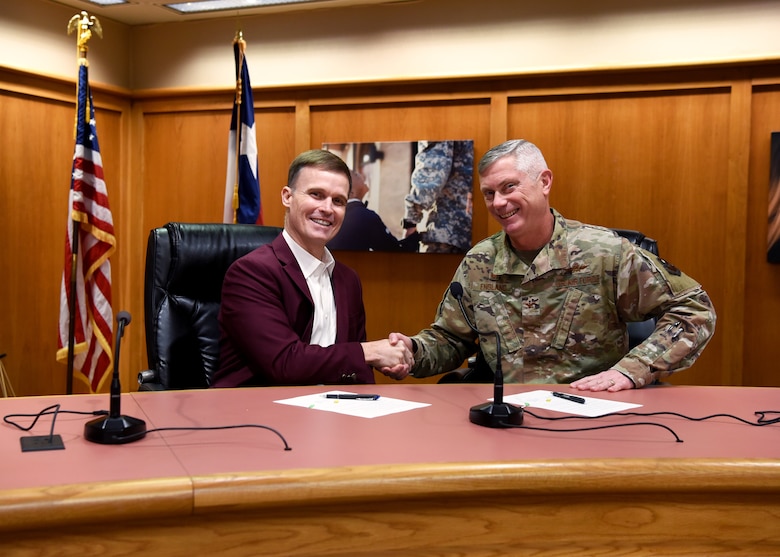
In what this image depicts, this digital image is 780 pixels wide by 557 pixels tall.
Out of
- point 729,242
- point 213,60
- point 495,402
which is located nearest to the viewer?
point 495,402

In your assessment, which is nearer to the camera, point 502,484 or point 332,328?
point 502,484

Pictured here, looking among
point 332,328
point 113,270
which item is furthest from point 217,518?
point 113,270

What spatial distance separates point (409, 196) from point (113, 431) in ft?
10.4

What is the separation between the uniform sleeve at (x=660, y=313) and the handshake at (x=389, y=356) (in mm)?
587

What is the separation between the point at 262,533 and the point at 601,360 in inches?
56.0

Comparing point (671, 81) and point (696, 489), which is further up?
point (671, 81)

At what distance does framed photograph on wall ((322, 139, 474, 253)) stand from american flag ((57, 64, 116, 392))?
4.18 ft

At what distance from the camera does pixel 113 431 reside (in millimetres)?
1306

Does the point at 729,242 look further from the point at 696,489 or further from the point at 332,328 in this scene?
the point at 696,489

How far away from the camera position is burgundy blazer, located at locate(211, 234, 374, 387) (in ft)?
6.84

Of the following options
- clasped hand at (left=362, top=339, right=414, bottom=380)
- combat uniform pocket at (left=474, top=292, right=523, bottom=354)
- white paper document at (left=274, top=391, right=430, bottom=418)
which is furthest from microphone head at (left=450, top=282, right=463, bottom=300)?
combat uniform pocket at (left=474, top=292, right=523, bottom=354)

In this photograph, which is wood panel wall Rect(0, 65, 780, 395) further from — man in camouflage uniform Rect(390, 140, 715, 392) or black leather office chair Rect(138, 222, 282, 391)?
black leather office chair Rect(138, 222, 282, 391)

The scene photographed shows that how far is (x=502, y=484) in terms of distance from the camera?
118 cm

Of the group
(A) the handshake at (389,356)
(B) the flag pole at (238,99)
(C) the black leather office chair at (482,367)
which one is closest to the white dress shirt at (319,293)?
(A) the handshake at (389,356)
